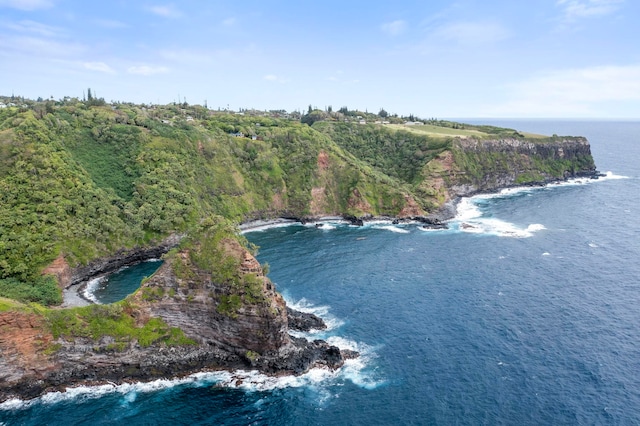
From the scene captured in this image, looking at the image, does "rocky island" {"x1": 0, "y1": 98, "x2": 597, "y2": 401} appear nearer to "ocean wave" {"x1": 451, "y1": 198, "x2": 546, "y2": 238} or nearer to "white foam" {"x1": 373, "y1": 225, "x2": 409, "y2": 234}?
"ocean wave" {"x1": 451, "y1": 198, "x2": 546, "y2": 238}

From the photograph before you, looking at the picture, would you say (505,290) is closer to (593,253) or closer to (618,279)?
(618,279)

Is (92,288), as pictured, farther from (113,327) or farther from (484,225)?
(484,225)

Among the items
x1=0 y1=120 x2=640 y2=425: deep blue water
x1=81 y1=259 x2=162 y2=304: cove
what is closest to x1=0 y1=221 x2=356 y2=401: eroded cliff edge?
x1=0 y1=120 x2=640 y2=425: deep blue water

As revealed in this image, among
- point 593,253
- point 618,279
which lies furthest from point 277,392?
point 593,253

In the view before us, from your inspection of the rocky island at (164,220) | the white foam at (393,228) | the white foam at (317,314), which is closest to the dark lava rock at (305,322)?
the rocky island at (164,220)

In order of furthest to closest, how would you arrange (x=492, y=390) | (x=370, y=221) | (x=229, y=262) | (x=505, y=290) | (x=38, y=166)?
(x=370, y=221) < (x=38, y=166) < (x=505, y=290) < (x=229, y=262) < (x=492, y=390)
